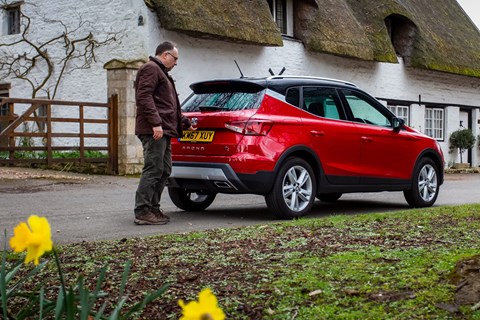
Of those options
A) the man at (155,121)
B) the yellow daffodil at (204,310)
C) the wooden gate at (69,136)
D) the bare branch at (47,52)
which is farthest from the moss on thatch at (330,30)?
the yellow daffodil at (204,310)

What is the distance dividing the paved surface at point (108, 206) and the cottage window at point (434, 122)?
12.2 m

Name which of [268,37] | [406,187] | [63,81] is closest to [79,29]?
[63,81]

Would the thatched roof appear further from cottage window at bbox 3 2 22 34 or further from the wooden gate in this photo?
cottage window at bbox 3 2 22 34

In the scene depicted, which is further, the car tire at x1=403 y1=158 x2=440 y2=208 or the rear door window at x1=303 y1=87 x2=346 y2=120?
the car tire at x1=403 y1=158 x2=440 y2=208

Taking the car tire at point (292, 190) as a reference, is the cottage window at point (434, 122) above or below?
above

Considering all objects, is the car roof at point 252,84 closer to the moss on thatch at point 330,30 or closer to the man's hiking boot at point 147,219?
the man's hiking boot at point 147,219

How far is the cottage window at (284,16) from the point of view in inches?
844

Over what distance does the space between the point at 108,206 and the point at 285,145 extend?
9.26 ft

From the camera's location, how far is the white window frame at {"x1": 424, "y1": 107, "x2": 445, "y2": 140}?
90.1 feet

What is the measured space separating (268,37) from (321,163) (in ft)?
32.7

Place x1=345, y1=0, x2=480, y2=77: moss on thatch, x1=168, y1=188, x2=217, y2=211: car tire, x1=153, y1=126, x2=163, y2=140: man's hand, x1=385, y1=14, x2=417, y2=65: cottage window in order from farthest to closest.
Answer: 1. x1=385, y1=14, x2=417, y2=65: cottage window
2. x1=345, y1=0, x2=480, y2=77: moss on thatch
3. x1=168, y1=188, x2=217, y2=211: car tire
4. x1=153, y1=126, x2=163, y2=140: man's hand

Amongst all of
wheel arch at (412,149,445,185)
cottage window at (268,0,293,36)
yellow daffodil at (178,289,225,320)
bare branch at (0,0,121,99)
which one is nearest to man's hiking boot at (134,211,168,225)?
wheel arch at (412,149,445,185)

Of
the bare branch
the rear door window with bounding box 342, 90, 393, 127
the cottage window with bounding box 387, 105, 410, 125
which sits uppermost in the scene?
the bare branch

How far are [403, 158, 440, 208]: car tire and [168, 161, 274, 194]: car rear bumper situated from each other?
9.42 feet
